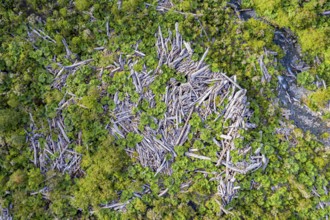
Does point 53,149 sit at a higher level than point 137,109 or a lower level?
lower

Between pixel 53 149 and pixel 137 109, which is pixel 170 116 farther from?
pixel 53 149

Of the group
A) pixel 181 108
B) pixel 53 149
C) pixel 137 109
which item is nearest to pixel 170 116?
pixel 181 108

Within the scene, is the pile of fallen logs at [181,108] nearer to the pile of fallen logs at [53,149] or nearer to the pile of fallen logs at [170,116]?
the pile of fallen logs at [170,116]

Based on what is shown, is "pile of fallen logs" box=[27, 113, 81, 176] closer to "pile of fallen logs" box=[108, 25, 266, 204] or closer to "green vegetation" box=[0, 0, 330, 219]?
"green vegetation" box=[0, 0, 330, 219]

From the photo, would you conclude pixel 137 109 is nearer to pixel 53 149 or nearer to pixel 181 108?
pixel 181 108

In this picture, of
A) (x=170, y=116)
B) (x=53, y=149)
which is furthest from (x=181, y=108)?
(x=53, y=149)

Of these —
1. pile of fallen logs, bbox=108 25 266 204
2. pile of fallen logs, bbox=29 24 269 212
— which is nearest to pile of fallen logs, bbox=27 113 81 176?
pile of fallen logs, bbox=29 24 269 212

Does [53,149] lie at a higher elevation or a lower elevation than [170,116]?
lower

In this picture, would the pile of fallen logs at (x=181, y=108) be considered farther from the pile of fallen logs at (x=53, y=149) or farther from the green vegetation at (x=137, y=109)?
the pile of fallen logs at (x=53, y=149)

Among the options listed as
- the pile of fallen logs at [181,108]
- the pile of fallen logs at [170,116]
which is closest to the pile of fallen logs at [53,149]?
the pile of fallen logs at [170,116]

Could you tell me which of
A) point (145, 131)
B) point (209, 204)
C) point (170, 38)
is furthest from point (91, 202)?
point (170, 38)
